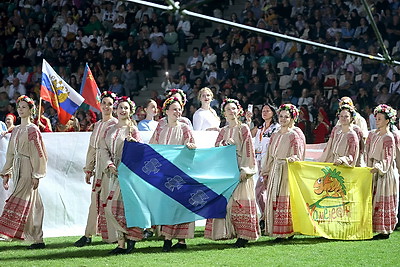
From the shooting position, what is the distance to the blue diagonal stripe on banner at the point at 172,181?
30.8ft

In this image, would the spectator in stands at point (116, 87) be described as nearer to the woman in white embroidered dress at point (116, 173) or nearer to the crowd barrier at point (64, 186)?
the crowd barrier at point (64, 186)

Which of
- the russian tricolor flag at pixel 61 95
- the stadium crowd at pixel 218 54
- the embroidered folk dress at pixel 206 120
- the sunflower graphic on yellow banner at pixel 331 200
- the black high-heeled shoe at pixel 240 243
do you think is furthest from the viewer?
the stadium crowd at pixel 218 54

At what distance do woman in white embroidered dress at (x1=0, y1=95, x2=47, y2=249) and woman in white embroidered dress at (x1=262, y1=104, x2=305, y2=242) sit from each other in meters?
2.69

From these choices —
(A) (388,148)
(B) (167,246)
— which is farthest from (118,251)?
(A) (388,148)

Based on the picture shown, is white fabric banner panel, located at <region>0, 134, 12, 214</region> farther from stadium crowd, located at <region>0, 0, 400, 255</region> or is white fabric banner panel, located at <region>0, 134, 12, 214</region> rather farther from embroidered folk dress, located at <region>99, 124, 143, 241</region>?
embroidered folk dress, located at <region>99, 124, 143, 241</region>

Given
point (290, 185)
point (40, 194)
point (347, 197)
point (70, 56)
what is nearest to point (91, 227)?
point (40, 194)

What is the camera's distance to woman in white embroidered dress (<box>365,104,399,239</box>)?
1047cm

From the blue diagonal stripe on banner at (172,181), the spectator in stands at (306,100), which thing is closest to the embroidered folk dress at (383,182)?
the blue diagonal stripe on banner at (172,181)

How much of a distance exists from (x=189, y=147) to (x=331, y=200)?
1960mm

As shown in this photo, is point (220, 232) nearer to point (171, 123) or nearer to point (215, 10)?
point (171, 123)

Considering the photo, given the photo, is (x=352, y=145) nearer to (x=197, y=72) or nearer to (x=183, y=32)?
(x=197, y=72)

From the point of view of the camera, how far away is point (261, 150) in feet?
40.0

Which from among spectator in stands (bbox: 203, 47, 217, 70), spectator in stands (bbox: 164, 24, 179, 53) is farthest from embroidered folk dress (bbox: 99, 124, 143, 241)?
spectator in stands (bbox: 164, 24, 179, 53)

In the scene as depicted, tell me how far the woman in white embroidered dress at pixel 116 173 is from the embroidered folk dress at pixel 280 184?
5.88 ft
